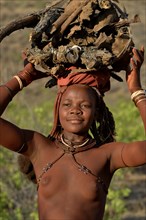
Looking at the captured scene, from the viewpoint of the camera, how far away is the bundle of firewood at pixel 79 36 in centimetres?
336

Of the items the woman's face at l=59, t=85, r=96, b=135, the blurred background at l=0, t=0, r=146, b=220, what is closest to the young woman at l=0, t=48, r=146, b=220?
the woman's face at l=59, t=85, r=96, b=135

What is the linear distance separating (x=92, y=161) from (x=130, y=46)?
24.6 inches

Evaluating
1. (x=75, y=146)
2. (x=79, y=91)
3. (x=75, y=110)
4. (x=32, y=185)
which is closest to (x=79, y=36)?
(x=79, y=91)

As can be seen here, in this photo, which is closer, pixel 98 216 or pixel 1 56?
pixel 98 216

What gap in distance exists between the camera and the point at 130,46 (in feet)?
11.1

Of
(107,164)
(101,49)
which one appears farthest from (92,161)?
(101,49)

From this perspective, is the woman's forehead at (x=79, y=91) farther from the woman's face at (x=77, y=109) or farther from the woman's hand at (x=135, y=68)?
the woman's hand at (x=135, y=68)

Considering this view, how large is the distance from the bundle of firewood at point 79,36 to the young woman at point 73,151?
0.28ft

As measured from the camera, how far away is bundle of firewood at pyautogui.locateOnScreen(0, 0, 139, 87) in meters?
3.36

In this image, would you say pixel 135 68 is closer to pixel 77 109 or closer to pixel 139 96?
pixel 139 96

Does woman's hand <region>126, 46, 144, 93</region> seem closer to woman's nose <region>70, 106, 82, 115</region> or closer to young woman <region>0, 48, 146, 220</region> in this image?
young woman <region>0, 48, 146, 220</region>

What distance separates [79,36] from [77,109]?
40 centimetres

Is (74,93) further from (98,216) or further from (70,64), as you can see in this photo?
(98,216)

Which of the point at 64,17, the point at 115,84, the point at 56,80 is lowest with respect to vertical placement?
the point at 115,84
